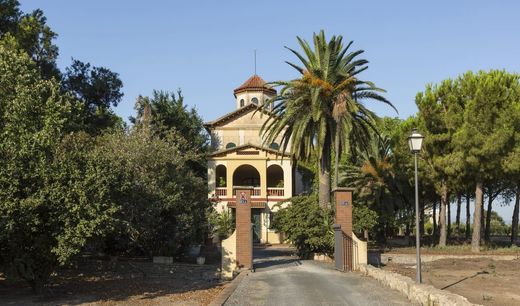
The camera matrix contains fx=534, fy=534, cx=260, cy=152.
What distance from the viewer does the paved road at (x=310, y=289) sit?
11797 mm

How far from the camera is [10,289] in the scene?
50.8 ft

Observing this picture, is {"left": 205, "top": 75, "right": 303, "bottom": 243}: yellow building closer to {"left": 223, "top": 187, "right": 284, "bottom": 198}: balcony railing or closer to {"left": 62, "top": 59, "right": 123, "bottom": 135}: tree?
{"left": 223, "top": 187, "right": 284, "bottom": 198}: balcony railing

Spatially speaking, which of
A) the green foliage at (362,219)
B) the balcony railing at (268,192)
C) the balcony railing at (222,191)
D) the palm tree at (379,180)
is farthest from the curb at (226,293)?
the balcony railing at (222,191)

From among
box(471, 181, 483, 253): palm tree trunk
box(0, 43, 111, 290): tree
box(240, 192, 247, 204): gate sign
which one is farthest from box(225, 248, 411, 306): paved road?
box(471, 181, 483, 253): palm tree trunk

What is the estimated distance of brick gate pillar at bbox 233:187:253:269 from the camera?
1856 centimetres

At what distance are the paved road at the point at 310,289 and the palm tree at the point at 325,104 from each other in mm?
9285

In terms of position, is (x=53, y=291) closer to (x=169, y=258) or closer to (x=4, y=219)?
(x=4, y=219)

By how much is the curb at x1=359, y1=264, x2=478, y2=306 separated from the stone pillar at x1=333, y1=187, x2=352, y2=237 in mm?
3790

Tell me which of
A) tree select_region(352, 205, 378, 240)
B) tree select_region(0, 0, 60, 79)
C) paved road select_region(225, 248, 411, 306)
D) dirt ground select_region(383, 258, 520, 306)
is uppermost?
tree select_region(0, 0, 60, 79)

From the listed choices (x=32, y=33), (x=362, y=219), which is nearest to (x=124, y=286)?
(x=362, y=219)

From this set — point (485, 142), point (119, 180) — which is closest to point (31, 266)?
point (119, 180)

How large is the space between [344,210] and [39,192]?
11183mm

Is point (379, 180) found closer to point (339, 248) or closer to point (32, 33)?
point (339, 248)

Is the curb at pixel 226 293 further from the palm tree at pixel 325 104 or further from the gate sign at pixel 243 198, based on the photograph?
the palm tree at pixel 325 104
